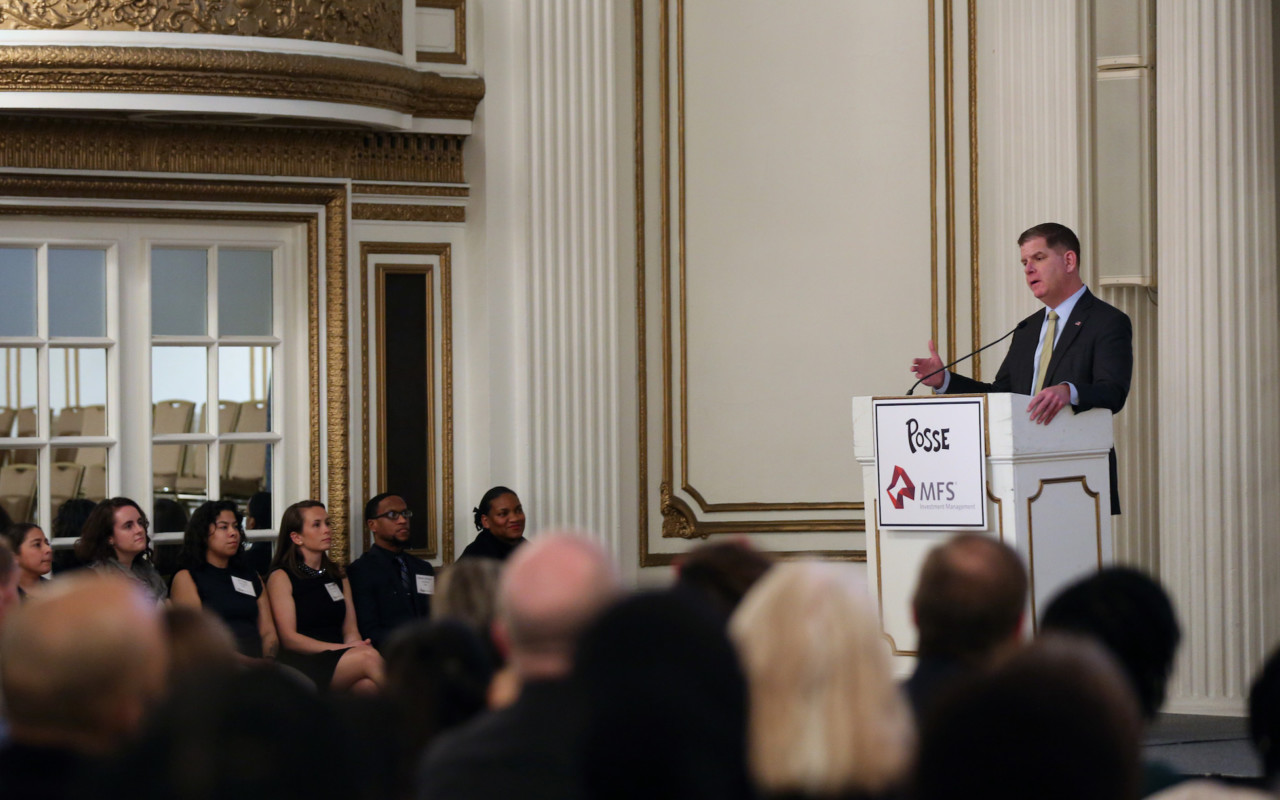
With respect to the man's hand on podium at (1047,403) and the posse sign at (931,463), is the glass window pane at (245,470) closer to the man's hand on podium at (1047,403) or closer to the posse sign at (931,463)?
the posse sign at (931,463)

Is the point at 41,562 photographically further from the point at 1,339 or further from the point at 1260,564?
the point at 1260,564

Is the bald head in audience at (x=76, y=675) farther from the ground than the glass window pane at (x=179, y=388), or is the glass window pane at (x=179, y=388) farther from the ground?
the glass window pane at (x=179, y=388)

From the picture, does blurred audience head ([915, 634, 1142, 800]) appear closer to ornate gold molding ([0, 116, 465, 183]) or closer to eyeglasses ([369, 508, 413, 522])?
eyeglasses ([369, 508, 413, 522])

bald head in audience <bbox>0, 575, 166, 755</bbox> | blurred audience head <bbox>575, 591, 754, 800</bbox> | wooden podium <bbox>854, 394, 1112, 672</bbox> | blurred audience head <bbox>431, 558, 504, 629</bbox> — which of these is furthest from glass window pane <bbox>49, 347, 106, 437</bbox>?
blurred audience head <bbox>575, 591, 754, 800</bbox>

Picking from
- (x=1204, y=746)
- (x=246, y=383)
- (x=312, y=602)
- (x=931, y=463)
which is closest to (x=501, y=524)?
(x=312, y=602)

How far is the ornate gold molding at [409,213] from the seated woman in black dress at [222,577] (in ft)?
4.85

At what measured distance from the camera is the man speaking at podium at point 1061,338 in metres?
5.00

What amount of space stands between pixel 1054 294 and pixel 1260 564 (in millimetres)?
2013

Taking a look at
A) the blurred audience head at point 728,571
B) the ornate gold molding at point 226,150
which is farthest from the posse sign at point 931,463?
the ornate gold molding at point 226,150

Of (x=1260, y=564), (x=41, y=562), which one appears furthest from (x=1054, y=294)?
(x=41, y=562)

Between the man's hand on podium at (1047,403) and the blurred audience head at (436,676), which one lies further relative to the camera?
the man's hand on podium at (1047,403)

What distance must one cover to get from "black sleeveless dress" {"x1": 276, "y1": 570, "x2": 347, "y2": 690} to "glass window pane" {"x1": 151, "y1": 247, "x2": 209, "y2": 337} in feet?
4.17

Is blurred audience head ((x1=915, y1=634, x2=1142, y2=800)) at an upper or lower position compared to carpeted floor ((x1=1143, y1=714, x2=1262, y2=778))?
upper

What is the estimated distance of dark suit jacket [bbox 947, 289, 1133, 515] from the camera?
16.2ft
